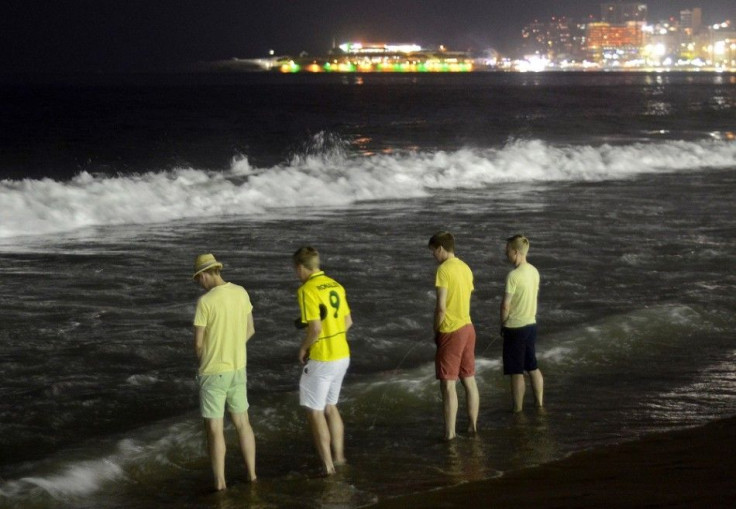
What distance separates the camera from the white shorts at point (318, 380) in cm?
780

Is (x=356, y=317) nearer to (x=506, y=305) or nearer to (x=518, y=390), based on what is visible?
(x=518, y=390)

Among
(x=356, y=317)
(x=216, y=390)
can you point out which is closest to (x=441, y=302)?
(x=216, y=390)

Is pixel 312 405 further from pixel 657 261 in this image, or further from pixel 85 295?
pixel 657 261

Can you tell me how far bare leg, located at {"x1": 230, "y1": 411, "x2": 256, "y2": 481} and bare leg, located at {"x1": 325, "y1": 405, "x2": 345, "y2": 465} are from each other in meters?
0.63

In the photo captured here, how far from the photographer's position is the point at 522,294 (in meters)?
9.26

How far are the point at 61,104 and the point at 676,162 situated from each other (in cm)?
7294

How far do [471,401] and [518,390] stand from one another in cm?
70

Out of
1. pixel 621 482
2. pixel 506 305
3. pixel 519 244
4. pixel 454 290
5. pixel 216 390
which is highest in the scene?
pixel 519 244

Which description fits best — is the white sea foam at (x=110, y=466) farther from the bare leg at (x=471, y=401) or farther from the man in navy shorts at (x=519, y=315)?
the man in navy shorts at (x=519, y=315)

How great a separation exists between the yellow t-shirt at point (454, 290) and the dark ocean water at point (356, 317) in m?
1.00

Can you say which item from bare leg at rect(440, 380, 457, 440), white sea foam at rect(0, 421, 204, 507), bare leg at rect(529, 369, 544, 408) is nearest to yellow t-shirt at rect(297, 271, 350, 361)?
bare leg at rect(440, 380, 457, 440)

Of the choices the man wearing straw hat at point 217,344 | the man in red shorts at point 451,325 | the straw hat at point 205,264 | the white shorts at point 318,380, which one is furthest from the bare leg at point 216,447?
the man in red shorts at point 451,325

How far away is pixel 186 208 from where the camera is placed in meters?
25.7

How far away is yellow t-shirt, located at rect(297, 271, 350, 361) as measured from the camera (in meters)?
7.58
